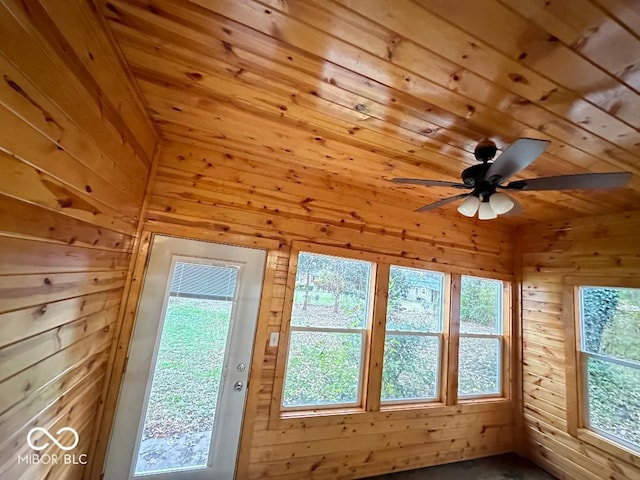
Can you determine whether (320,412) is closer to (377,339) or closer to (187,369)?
(377,339)

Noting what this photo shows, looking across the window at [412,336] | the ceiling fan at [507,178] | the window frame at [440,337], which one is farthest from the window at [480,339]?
the ceiling fan at [507,178]

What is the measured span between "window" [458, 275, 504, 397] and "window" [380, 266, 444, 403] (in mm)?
366

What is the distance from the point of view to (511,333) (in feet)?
11.7

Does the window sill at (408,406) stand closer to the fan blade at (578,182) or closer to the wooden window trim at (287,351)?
the wooden window trim at (287,351)

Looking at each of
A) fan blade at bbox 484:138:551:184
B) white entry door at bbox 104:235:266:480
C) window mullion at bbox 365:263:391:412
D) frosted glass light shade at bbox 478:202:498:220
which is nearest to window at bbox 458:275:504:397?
window mullion at bbox 365:263:391:412

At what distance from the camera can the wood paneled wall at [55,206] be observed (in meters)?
0.88

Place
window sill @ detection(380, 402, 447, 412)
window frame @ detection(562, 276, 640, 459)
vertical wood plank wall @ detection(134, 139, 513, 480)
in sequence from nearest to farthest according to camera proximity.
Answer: vertical wood plank wall @ detection(134, 139, 513, 480), window frame @ detection(562, 276, 640, 459), window sill @ detection(380, 402, 447, 412)

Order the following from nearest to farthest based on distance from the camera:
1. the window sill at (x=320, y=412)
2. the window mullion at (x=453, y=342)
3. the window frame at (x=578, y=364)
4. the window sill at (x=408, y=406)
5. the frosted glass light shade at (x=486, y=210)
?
the frosted glass light shade at (x=486, y=210) < the window sill at (x=320, y=412) < the window frame at (x=578, y=364) < the window sill at (x=408, y=406) < the window mullion at (x=453, y=342)

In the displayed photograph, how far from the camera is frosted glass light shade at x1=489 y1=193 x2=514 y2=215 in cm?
157

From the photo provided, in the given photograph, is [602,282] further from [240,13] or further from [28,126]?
[28,126]

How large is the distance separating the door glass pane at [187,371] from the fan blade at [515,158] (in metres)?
2.08

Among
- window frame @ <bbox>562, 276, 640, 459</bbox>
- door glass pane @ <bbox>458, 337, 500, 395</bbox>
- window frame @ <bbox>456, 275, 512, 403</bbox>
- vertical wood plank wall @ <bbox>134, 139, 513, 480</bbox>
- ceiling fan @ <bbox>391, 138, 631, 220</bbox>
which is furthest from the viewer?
window frame @ <bbox>456, 275, 512, 403</bbox>

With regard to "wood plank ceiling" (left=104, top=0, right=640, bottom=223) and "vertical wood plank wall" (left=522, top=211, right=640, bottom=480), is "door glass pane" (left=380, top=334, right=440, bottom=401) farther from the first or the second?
"wood plank ceiling" (left=104, top=0, right=640, bottom=223)

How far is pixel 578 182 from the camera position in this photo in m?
1.46
